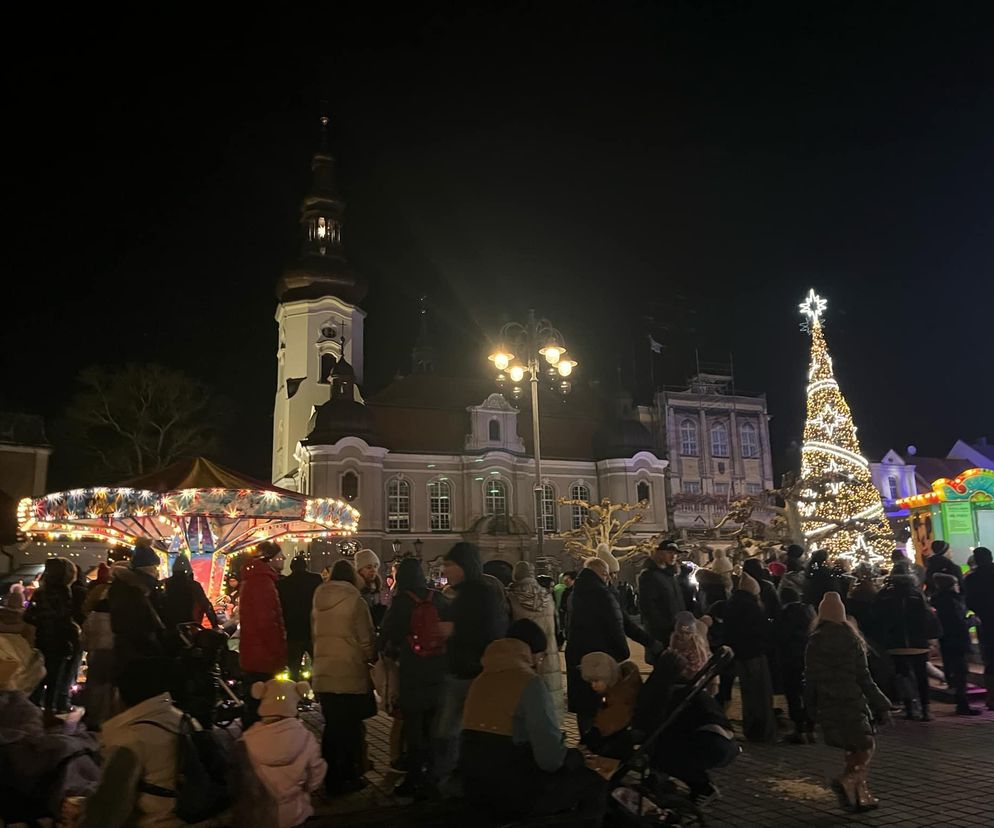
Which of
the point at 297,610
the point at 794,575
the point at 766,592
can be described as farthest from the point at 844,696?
the point at 794,575

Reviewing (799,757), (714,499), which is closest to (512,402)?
(714,499)

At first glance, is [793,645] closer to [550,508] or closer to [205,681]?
[205,681]

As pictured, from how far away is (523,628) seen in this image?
188 inches

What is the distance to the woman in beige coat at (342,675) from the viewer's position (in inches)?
251

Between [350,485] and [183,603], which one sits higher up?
[350,485]

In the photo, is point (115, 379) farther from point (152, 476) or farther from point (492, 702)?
point (492, 702)

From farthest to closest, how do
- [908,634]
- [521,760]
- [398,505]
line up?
[398,505] → [908,634] → [521,760]

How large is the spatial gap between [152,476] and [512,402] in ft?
106

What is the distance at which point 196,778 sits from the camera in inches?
168

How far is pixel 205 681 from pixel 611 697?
3.41m

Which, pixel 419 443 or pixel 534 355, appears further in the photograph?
pixel 419 443

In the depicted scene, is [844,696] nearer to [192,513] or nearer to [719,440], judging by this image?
[192,513]

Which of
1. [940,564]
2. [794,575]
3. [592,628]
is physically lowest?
[592,628]

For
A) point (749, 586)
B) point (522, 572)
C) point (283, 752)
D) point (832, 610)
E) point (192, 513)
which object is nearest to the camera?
point (283, 752)
